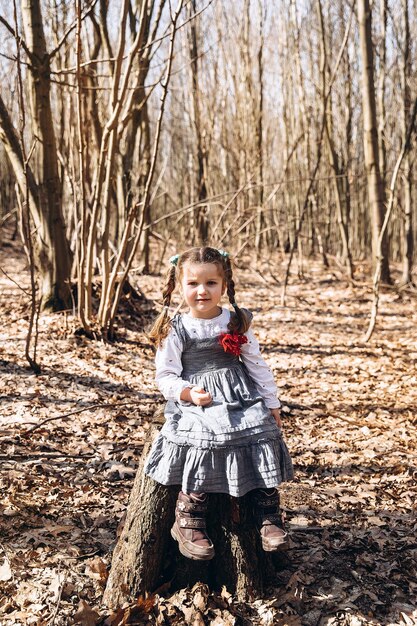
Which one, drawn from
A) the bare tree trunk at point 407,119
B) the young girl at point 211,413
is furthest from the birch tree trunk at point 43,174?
the bare tree trunk at point 407,119

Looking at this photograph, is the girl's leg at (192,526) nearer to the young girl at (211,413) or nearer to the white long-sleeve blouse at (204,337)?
the young girl at (211,413)

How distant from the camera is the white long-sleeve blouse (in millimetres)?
2391

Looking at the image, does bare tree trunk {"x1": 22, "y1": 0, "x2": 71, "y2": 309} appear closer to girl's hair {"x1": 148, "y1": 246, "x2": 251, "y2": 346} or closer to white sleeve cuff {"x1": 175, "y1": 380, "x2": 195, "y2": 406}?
girl's hair {"x1": 148, "y1": 246, "x2": 251, "y2": 346}

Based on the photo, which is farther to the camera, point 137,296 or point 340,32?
point 340,32

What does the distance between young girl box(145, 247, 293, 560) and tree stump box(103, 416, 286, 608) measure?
78mm

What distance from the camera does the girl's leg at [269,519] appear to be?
7.02ft

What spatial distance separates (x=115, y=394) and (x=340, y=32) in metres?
10.7

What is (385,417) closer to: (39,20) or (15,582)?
(15,582)

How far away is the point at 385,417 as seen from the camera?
14.4 ft

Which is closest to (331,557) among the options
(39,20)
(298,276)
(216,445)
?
(216,445)

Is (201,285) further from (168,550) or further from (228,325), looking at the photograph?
(168,550)

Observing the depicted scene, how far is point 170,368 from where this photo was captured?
241 cm

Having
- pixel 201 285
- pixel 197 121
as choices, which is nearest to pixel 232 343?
pixel 201 285

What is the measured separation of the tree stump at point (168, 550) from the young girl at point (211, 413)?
78 millimetres
